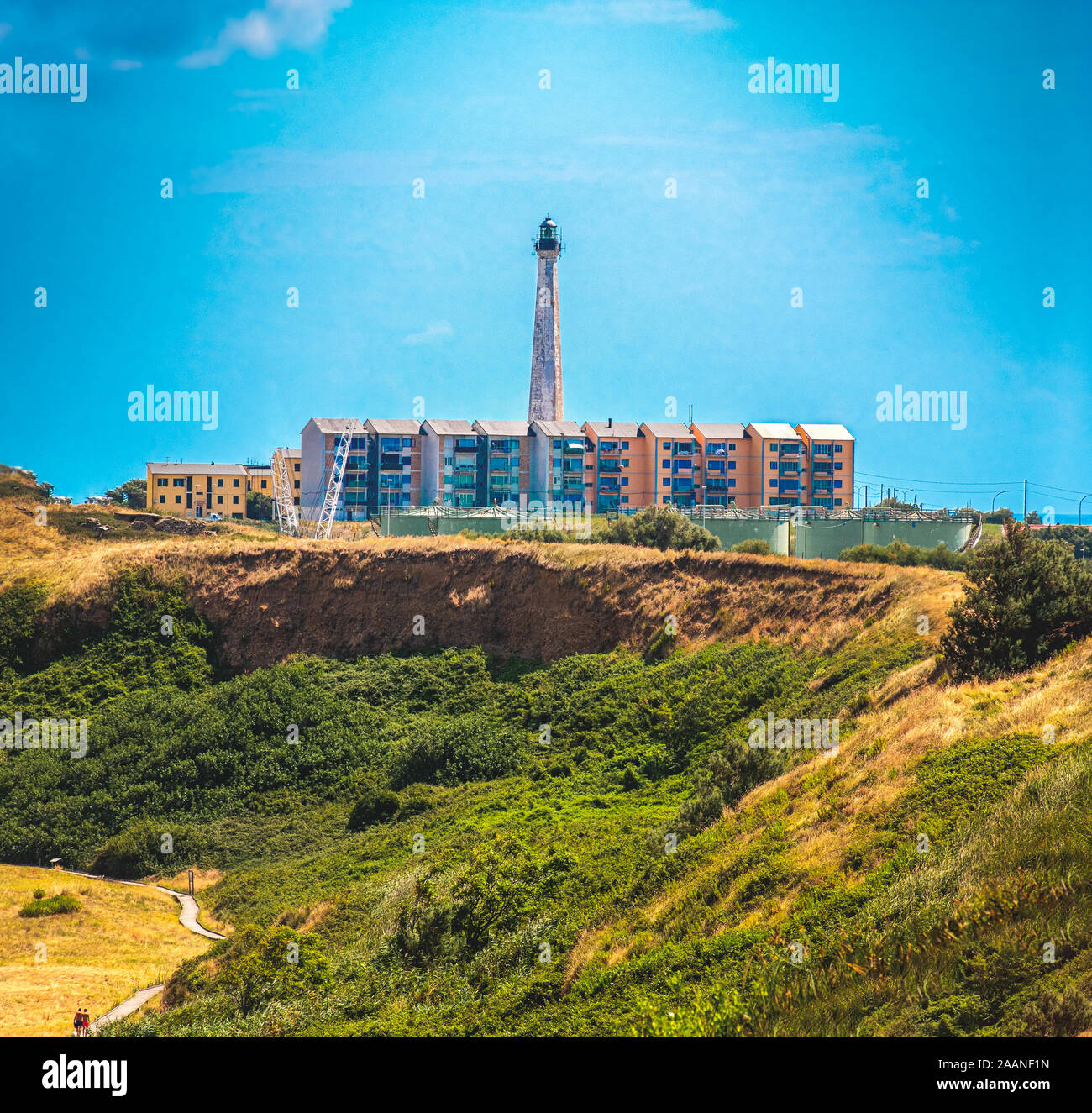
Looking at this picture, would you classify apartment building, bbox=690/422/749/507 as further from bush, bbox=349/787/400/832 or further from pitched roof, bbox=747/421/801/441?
bush, bbox=349/787/400/832

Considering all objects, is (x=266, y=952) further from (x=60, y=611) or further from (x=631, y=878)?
(x=60, y=611)

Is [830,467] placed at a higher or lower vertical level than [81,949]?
higher

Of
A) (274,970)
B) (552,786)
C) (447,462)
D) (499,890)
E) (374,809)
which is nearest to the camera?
(274,970)

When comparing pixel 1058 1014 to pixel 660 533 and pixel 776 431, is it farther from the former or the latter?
pixel 776 431

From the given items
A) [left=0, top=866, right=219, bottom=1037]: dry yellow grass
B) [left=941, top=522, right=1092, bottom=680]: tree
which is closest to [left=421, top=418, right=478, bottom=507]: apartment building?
[left=0, top=866, right=219, bottom=1037]: dry yellow grass

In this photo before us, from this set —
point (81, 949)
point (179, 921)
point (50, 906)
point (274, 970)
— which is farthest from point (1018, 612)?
point (50, 906)

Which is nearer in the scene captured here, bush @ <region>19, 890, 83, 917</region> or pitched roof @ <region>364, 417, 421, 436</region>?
bush @ <region>19, 890, 83, 917</region>

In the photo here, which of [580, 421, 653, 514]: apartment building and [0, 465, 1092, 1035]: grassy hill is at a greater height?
[580, 421, 653, 514]: apartment building

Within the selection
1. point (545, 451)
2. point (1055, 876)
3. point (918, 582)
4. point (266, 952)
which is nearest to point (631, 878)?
point (266, 952)
